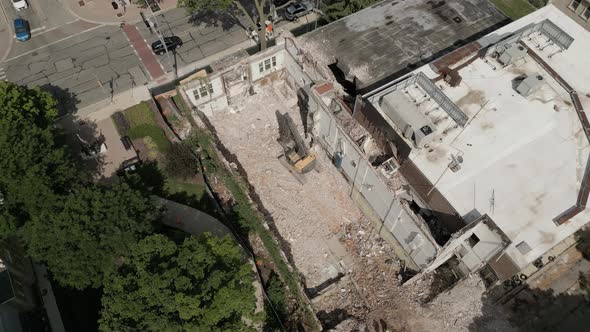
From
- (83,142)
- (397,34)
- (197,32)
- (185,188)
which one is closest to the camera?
(185,188)

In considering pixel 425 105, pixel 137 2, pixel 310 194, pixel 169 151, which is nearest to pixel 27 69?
pixel 137 2

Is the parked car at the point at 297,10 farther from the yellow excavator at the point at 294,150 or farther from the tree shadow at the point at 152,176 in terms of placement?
the tree shadow at the point at 152,176

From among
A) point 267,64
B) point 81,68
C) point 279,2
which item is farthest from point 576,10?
point 81,68

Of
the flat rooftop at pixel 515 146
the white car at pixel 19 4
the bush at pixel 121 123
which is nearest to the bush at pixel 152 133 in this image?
the bush at pixel 121 123

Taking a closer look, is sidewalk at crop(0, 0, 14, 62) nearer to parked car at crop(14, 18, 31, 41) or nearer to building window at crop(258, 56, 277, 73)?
parked car at crop(14, 18, 31, 41)

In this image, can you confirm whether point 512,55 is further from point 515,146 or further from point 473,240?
point 473,240

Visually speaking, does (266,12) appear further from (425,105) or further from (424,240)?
(424,240)
